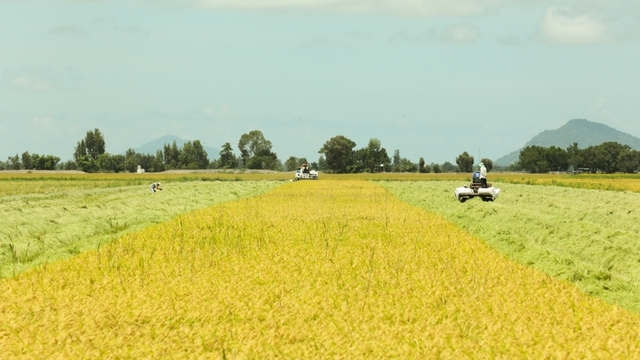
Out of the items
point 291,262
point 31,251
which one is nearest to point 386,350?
point 291,262

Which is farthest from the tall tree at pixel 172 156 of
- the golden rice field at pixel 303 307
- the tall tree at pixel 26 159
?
the golden rice field at pixel 303 307

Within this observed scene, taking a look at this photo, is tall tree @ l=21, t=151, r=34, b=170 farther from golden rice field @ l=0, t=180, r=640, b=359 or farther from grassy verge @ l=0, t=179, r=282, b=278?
golden rice field @ l=0, t=180, r=640, b=359

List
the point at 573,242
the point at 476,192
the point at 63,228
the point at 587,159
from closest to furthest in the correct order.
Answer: the point at 573,242, the point at 63,228, the point at 476,192, the point at 587,159

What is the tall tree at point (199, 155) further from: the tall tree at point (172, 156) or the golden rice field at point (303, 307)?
the golden rice field at point (303, 307)

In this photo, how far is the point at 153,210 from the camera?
24.8m

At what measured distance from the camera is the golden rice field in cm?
680

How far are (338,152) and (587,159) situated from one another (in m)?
65.7

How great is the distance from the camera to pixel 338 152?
16888cm

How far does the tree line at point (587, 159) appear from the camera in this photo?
179500 mm

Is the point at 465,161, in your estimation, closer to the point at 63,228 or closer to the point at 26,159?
the point at 26,159

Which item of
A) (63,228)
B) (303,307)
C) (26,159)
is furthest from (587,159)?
(303,307)

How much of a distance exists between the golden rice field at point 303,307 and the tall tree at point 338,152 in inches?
6034

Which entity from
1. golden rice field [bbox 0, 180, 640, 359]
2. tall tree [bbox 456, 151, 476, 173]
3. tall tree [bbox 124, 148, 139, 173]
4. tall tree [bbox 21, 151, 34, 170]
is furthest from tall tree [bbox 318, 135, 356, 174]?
golden rice field [bbox 0, 180, 640, 359]

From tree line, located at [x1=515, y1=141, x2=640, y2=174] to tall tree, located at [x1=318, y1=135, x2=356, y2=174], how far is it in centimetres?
5047
